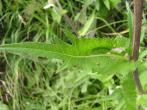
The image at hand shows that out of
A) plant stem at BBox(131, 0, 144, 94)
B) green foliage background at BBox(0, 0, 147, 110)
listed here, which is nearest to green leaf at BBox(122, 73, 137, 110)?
plant stem at BBox(131, 0, 144, 94)

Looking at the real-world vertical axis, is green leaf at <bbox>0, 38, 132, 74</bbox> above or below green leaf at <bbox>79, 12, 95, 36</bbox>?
below

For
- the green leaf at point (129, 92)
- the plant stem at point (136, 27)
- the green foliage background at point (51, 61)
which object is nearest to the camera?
the plant stem at point (136, 27)

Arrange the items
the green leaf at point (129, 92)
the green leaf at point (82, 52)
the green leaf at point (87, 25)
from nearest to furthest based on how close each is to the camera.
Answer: the green leaf at point (82, 52) → the green leaf at point (129, 92) → the green leaf at point (87, 25)

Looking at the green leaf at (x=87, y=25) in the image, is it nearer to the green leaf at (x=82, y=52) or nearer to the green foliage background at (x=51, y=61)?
the green foliage background at (x=51, y=61)

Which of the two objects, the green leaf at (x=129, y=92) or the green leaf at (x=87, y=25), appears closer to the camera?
the green leaf at (x=129, y=92)

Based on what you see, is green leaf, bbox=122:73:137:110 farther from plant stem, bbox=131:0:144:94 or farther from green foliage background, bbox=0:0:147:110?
green foliage background, bbox=0:0:147:110

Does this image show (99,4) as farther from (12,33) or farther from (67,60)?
(67,60)

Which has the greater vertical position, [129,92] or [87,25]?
[87,25]

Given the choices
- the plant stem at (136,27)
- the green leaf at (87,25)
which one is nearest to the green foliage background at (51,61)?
the green leaf at (87,25)

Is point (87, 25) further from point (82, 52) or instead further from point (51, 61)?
point (82, 52)

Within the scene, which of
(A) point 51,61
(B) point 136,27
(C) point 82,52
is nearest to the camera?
(B) point 136,27

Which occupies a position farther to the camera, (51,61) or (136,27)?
(51,61)

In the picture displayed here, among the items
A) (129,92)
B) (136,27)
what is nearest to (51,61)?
(129,92)
